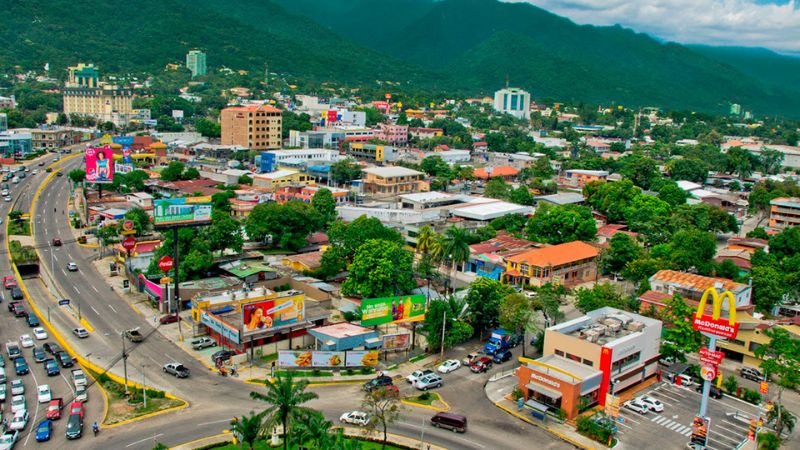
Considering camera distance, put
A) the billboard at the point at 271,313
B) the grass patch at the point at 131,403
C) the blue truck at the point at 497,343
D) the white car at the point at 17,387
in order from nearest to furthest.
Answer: the grass patch at the point at 131,403 → the white car at the point at 17,387 → the billboard at the point at 271,313 → the blue truck at the point at 497,343

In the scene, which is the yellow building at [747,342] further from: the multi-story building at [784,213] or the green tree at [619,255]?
the multi-story building at [784,213]

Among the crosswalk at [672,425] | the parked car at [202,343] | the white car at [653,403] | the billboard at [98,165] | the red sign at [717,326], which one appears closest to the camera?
the red sign at [717,326]

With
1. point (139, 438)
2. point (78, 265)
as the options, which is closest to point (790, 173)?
point (78, 265)

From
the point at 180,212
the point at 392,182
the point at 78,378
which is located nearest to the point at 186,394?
the point at 78,378

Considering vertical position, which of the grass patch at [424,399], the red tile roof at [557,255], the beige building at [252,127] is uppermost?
the beige building at [252,127]

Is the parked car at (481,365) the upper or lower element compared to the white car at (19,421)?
upper

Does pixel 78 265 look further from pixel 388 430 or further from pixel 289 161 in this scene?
pixel 289 161

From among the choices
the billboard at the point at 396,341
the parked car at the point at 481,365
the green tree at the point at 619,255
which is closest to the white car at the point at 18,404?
the billboard at the point at 396,341

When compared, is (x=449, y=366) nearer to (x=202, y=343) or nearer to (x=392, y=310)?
(x=392, y=310)
